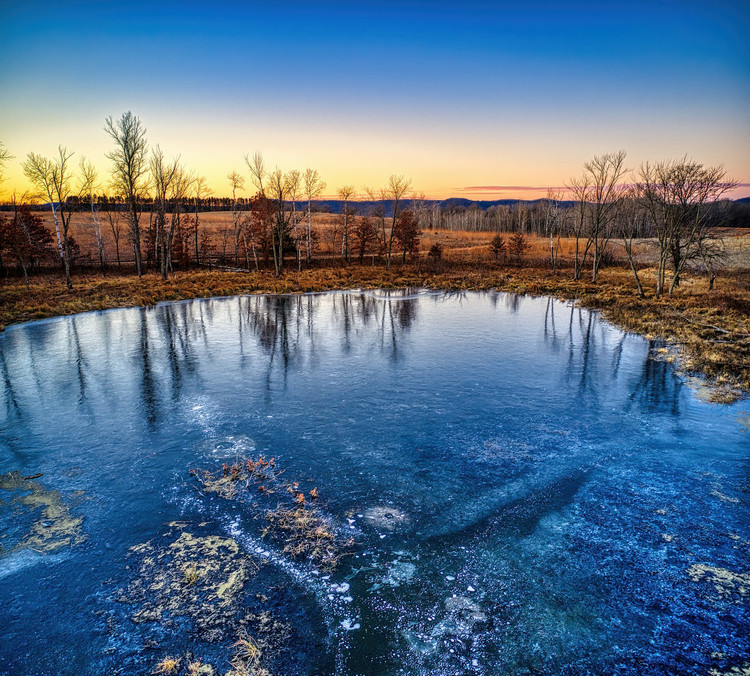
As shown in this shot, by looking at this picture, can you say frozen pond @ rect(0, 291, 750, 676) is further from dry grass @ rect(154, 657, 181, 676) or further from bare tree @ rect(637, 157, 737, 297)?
bare tree @ rect(637, 157, 737, 297)

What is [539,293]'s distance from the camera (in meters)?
36.2

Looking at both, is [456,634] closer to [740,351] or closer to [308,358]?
[308,358]

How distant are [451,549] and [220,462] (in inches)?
200

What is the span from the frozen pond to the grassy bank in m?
3.79

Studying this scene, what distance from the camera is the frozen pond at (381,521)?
501cm

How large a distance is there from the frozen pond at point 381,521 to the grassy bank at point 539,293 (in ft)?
12.4

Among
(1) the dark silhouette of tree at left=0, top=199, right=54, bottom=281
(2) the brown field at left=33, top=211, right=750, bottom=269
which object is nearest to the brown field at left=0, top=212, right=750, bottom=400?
(2) the brown field at left=33, top=211, right=750, bottom=269

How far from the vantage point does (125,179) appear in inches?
1553

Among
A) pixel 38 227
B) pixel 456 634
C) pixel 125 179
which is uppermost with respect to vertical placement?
pixel 125 179

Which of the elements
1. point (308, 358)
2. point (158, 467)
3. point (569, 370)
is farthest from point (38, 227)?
point (569, 370)

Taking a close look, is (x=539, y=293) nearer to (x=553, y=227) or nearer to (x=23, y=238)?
(x=553, y=227)

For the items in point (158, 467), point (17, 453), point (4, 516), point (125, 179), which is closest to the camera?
point (4, 516)

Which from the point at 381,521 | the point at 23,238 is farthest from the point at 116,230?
the point at 381,521

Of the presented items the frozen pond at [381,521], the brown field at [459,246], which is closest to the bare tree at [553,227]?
the brown field at [459,246]
